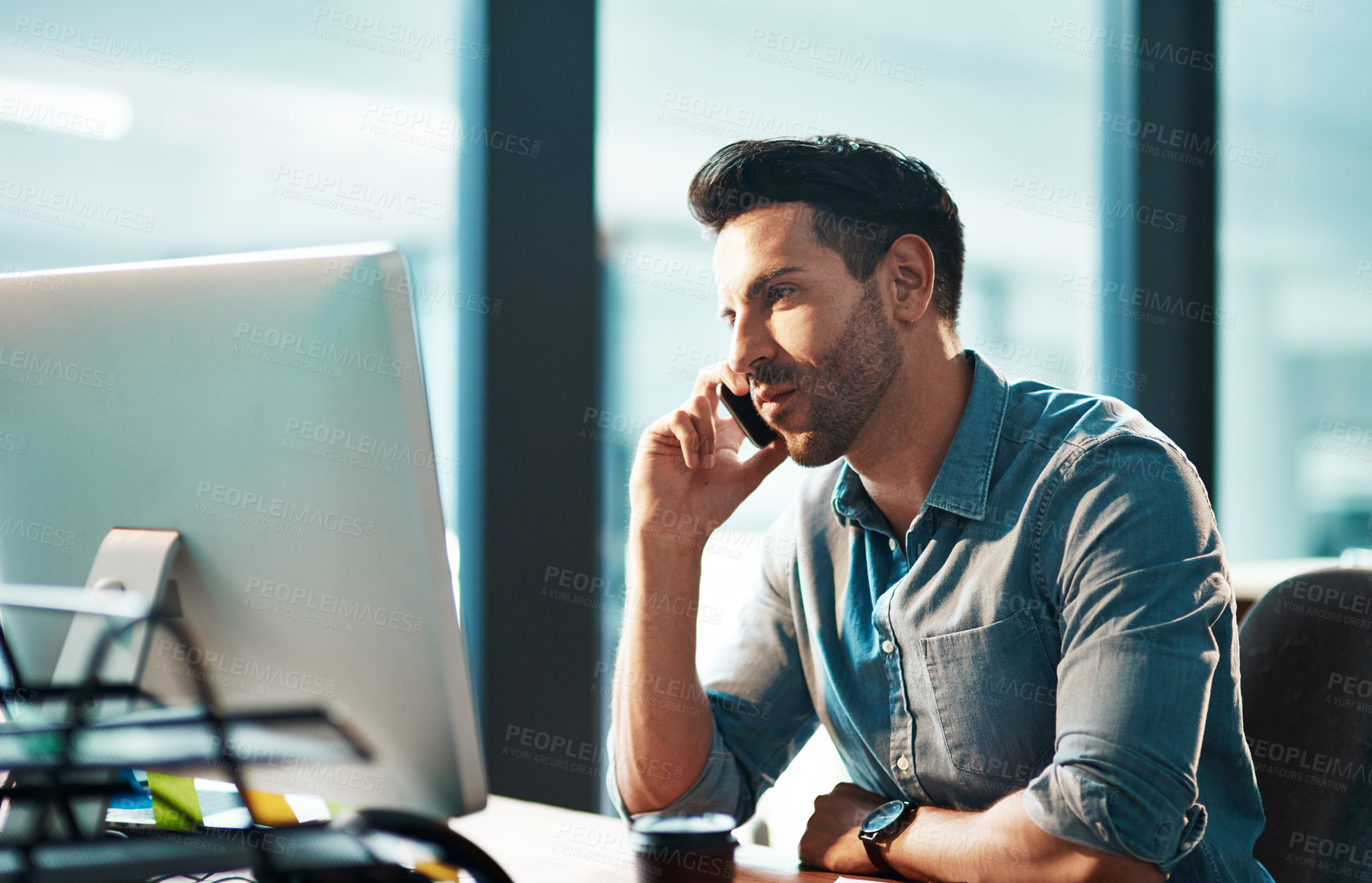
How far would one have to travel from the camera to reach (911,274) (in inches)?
53.2

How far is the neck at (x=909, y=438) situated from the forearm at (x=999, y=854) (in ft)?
1.28

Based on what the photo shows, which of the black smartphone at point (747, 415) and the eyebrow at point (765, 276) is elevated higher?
the eyebrow at point (765, 276)

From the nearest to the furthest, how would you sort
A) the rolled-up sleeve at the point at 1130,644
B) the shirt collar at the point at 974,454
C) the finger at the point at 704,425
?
the rolled-up sleeve at the point at 1130,644 → the shirt collar at the point at 974,454 → the finger at the point at 704,425

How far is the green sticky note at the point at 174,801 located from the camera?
953 millimetres

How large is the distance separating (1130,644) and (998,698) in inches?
7.7

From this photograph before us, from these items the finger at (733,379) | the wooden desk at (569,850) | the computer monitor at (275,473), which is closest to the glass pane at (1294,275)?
the finger at (733,379)

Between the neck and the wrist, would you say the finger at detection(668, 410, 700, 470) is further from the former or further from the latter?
the neck

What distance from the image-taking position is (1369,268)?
8.38ft

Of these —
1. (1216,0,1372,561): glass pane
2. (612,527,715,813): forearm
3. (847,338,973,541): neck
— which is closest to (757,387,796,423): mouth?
(847,338,973,541): neck

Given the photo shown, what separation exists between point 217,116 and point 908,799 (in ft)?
5.89

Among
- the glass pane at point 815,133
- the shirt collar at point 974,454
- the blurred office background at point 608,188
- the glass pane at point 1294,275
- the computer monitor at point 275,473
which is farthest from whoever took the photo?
the glass pane at point 1294,275

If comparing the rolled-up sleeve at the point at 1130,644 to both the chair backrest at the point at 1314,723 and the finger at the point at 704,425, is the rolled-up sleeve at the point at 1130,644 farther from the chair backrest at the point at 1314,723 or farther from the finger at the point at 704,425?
the finger at the point at 704,425

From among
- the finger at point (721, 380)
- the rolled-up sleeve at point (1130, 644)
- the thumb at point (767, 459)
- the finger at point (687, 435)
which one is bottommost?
the rolled-up sleeve at point (1130, 644)

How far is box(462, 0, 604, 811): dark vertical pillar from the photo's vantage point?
2.02 meters
